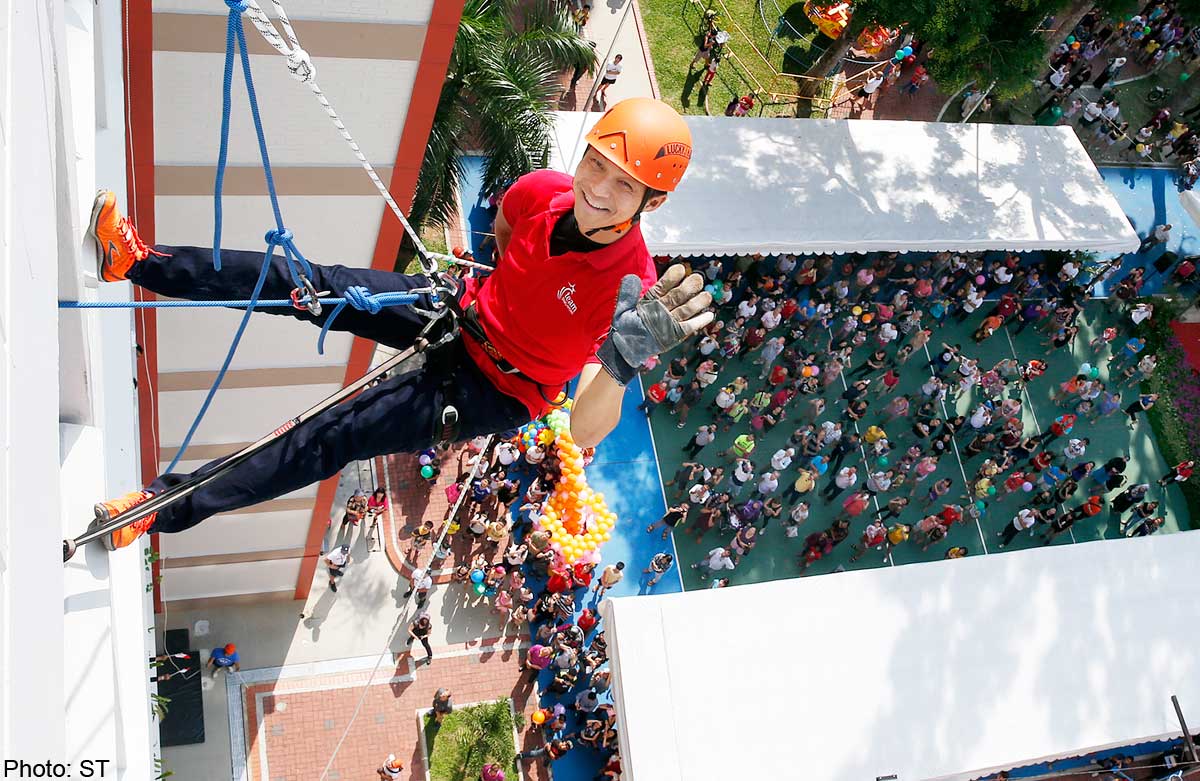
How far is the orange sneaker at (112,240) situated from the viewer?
17.3 ft

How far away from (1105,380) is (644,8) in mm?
12486

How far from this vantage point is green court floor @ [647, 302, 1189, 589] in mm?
18438

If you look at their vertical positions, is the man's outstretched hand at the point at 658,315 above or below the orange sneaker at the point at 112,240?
below

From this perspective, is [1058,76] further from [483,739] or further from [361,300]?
[361,300]

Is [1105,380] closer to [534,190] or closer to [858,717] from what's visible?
[858,717]

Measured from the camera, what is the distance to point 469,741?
51.2ft

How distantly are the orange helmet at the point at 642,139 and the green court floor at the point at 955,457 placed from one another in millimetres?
13046

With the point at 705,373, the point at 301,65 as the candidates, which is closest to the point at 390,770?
the point at 705,373

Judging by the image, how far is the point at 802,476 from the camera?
18.6 meters

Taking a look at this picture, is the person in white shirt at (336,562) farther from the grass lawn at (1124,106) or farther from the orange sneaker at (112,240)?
the grass lawn at (1124,106)

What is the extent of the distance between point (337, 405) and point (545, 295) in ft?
4.97

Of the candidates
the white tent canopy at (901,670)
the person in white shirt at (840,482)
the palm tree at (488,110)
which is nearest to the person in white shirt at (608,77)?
the palm tree at (488,110)

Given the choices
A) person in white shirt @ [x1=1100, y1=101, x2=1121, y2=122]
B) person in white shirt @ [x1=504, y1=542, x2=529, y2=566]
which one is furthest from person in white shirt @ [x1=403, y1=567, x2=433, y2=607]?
person in white shirt @ [x1=1100, y1=101, x2=1121, y2=122]

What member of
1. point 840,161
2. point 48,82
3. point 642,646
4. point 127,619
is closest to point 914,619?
point 642,646
